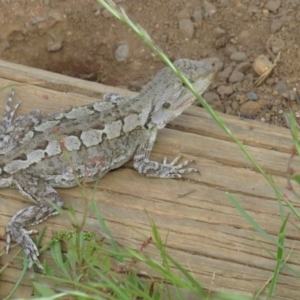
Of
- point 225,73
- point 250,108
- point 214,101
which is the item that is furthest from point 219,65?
point 250,108

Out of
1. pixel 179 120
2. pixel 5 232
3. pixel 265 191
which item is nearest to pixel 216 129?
pixel 179 120

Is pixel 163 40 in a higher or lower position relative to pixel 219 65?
higher

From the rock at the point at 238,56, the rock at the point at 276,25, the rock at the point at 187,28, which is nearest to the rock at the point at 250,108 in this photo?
the rock at the point at 238,56

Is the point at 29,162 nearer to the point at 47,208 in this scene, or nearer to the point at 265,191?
the point at 47,208

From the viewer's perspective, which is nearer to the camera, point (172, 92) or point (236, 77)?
point (172, 92)

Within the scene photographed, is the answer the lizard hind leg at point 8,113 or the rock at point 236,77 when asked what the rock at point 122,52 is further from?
the lizard hind leg at point 8,113

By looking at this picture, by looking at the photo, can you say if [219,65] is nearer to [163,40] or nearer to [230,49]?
[230,49]
